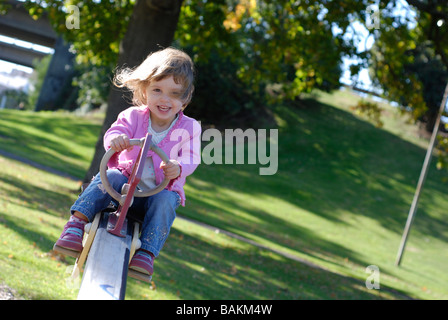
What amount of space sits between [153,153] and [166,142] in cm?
19

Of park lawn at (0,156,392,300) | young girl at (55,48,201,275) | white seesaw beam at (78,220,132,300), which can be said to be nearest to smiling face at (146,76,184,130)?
young girl at (55,48,201,275)

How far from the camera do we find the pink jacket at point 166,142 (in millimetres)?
4266

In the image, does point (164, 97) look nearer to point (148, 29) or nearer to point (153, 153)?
point (153, 153)

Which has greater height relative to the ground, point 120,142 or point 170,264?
point 120,142

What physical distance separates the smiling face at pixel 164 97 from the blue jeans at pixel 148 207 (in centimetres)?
55

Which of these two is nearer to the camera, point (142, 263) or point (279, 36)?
point (142, 263)

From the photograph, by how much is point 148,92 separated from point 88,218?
1.02m

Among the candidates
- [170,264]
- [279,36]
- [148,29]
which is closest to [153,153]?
[170,264]

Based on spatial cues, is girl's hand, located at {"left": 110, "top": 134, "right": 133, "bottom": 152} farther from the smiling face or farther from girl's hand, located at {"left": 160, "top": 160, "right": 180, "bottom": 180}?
the smiling face

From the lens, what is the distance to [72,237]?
3910 millimetres

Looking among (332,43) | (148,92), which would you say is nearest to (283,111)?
(332,43)

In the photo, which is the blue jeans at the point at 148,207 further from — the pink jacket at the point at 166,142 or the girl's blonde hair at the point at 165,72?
the girl's blonde hair at the point at 165,72

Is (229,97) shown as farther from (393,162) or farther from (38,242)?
(38,242)
